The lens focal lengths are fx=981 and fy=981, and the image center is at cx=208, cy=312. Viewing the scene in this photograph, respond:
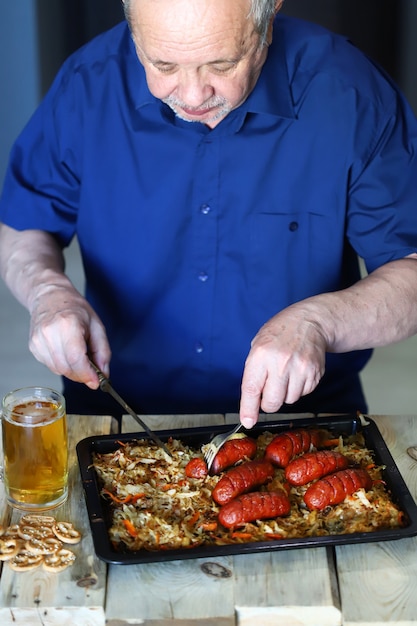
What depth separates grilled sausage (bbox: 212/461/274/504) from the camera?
2.11 m

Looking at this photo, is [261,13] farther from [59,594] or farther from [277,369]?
[59,594]

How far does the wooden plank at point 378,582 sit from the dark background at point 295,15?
4.69m

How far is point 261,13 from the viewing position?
2186 millimetres

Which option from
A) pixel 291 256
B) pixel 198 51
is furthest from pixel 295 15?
pixel 198 51

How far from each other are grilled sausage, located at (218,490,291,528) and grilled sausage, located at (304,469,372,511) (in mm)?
58

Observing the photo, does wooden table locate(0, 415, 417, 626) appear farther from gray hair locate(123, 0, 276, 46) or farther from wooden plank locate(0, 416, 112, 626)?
gray hair locate(123, 0, 276, 46)

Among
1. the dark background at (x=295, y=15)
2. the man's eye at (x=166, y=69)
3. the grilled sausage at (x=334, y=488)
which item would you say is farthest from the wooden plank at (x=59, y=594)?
the dark background at (x=295, y=15)

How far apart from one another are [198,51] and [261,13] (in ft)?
0.56

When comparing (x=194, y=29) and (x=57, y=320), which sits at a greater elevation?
(x=194, y=29)

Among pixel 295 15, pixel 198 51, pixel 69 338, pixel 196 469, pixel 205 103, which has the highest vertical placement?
pixel 198 51

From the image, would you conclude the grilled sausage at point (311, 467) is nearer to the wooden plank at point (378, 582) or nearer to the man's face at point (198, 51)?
the wooden plank at point (378, 582)

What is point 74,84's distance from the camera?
280 cm

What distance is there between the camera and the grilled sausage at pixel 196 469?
2197 mm

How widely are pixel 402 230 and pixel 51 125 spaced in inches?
41.2
